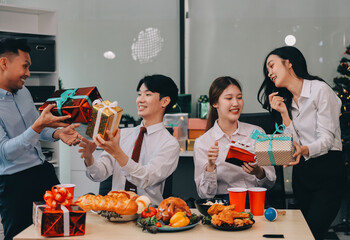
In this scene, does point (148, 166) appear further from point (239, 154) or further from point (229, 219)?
point (229, 219)

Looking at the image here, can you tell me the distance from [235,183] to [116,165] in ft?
2.21

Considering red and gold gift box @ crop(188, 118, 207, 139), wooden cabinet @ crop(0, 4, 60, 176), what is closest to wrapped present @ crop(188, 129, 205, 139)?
red and gold gift box @ crop(188, 118, 207, 139)

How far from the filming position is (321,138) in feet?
8.13

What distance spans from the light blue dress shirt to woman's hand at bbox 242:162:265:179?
1079 millimetres

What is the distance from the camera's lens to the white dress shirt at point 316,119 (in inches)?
98.0

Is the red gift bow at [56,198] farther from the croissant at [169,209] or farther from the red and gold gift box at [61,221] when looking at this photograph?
the croissant at [169,209]

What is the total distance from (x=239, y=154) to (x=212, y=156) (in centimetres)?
16

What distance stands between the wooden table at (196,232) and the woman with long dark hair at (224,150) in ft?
1.50

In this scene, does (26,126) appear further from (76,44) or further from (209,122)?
(76,44)

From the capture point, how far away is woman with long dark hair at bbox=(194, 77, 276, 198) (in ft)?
8.50

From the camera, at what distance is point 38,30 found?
4.99 meters

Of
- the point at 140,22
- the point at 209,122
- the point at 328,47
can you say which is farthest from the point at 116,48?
the point at 209,122

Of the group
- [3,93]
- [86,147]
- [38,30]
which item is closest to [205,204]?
[86,147]

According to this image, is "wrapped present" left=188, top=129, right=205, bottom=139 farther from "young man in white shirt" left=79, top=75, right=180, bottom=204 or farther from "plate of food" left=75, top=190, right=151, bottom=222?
"plate of food" left=75, top=190, right=151, bottom=222
